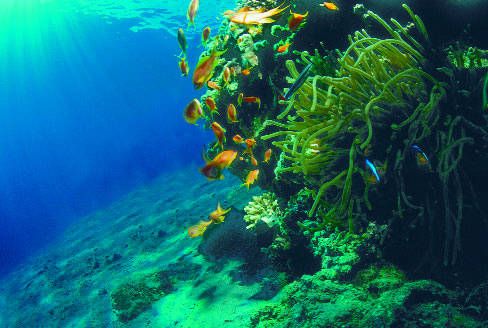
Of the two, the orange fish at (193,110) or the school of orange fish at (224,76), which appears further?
the orange fish at (193,110)

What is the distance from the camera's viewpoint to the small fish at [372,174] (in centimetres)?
207

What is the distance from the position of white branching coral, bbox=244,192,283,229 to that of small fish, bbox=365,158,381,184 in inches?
91.8

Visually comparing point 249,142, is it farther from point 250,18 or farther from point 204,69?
point 250,18

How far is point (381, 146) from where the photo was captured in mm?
2330

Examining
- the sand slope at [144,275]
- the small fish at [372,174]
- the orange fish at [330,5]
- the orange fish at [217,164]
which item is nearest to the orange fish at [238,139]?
the orange fish at [217,164]

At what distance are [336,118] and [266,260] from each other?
278cm

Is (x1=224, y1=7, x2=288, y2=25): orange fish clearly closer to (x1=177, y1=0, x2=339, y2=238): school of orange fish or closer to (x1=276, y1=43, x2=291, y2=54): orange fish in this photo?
(x1=177, y1=0, x2=339, y2=238): school of orange fish

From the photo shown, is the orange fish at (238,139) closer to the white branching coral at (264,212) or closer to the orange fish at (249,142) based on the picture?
the orange fish at (249,142)

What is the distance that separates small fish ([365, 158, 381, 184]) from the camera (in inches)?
81.4

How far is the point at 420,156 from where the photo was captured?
2021 millimetres

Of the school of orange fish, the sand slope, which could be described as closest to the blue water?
the sand slope

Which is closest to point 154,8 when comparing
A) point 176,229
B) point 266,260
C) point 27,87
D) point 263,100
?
point 176,229

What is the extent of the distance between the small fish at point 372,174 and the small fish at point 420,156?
10.5 inches

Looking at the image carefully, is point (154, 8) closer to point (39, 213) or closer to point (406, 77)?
point (406, 77)
